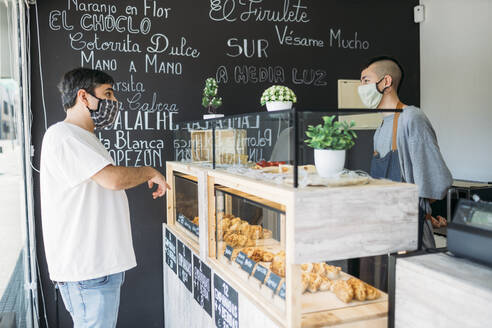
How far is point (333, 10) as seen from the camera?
13.8 feet

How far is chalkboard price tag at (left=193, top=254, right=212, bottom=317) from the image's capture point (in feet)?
7.72

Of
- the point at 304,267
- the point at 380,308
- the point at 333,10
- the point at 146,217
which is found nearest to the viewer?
the point at 380,308

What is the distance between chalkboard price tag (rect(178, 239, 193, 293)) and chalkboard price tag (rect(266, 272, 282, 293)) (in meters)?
1.05

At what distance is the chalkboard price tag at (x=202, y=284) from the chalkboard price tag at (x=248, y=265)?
37 centimetres

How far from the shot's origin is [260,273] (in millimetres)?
1863

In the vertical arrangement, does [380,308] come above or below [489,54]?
below

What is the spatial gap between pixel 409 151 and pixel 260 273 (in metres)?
1.03

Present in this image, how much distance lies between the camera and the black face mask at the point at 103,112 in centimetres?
241

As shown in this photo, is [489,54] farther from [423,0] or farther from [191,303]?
[191,303]

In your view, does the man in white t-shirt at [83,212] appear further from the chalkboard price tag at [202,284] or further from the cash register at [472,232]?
the cash register at [472,232]

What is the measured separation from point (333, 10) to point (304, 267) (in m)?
3.11

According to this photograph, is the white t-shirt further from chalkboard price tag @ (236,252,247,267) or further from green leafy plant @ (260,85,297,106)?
green leafy plant @ (260,85,297,106)

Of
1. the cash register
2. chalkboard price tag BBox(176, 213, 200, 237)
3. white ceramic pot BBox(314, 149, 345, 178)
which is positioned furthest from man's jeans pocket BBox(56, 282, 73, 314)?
the cash register

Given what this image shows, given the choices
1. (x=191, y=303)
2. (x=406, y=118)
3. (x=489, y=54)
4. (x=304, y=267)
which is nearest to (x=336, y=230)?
(x=304, y=267)
